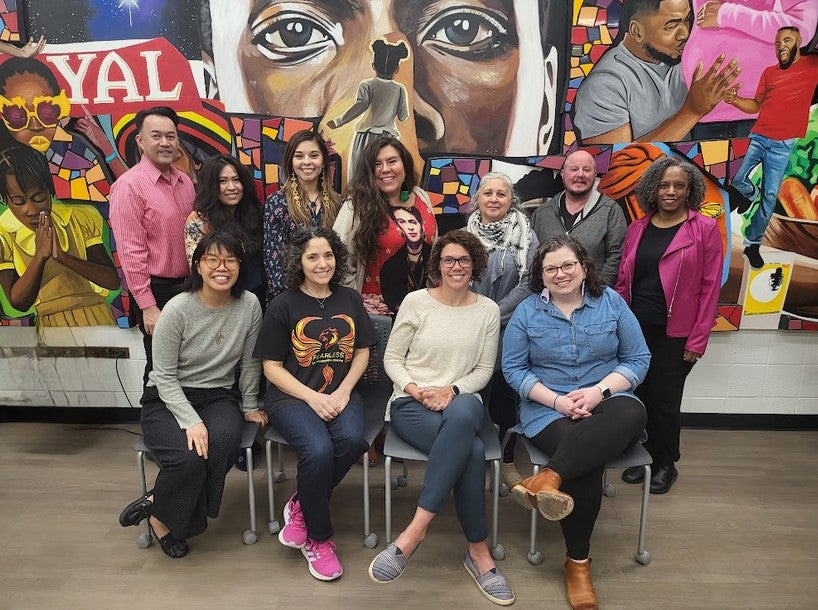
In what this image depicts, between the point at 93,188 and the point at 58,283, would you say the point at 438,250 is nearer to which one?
the point at 93,188

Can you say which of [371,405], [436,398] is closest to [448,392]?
[436,398]

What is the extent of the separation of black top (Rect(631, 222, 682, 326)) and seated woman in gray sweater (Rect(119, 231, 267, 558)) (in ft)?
5.46

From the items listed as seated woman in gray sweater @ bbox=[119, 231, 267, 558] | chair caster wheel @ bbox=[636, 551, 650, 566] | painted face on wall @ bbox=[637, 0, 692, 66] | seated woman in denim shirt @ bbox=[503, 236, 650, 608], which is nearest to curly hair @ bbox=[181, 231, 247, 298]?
seated woman in gray sweater @ bbox=[119, 231, 267, 558]

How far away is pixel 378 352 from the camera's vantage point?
8.21 feet

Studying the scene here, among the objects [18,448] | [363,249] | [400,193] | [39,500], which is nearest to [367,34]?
[400,193]

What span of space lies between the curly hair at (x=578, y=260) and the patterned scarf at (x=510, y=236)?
235mm

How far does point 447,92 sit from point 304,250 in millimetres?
1243

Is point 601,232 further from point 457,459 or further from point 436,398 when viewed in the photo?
point 457,459

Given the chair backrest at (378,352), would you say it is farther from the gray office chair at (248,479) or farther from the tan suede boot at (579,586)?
the tan suede boot at (579,586)

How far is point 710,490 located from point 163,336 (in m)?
2.54

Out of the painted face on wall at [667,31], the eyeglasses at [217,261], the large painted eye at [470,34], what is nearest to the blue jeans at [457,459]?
the eyeglasses at [217,261]

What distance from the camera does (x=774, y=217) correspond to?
2977mm

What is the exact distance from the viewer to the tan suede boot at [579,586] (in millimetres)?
1886

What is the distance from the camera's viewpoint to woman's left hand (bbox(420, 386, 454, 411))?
2.11 metres
